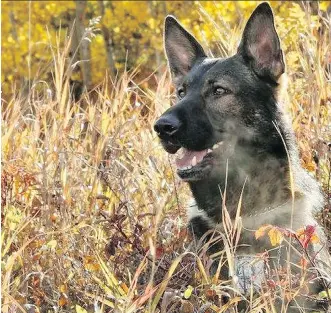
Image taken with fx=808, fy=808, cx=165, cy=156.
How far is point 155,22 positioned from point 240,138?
74.5ft

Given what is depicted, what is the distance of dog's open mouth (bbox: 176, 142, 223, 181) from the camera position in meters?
3.93

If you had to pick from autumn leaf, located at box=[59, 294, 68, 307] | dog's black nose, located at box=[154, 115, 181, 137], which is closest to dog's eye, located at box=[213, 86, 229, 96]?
dog's black nose, located at box=[154, 115, 181, 137]

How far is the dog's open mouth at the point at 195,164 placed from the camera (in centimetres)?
393

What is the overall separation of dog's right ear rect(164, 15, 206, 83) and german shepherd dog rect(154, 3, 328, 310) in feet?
1.47

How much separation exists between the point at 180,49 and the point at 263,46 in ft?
2.17

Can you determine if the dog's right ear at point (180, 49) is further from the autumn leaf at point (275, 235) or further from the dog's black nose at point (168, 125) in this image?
the autumn leaf at point (275, 235)

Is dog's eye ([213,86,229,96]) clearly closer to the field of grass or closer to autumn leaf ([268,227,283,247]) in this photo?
the field of grass

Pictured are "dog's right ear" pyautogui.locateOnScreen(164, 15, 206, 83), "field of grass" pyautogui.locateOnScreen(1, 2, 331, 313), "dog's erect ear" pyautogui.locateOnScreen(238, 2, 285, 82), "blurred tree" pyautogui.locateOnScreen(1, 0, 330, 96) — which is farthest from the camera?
"blurred tree" pyautogui.locateOnScreen(1, 0, 330, 96)

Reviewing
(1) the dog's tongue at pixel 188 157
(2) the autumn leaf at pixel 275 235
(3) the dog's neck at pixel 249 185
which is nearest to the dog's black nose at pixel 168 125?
(1) the dog's tongue at pixel 188 157

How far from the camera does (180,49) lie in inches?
185

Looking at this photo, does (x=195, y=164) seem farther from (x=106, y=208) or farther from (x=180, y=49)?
(x=180, y=49)

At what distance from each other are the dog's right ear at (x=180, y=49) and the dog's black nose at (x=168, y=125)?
795 millimetres

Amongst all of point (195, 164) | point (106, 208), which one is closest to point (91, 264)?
point (195, 164)

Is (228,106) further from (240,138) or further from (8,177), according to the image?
(8,177)
